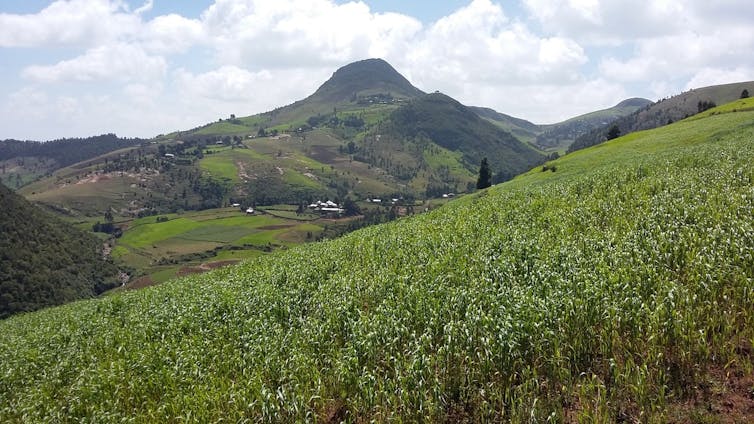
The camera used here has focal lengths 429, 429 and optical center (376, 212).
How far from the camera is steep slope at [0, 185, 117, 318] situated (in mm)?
116875

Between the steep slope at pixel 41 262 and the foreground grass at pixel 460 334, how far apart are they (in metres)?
123

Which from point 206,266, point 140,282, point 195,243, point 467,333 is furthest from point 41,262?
point 467,333

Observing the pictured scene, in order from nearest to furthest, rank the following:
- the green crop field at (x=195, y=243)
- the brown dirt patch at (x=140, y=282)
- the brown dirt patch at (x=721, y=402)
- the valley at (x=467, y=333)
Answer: the brown dirt patch at (x=721, y=402), the valley at (x=467, y=333), the brown dirt patch at (x=140, y=282), the green crop field at (x=195, y=243)

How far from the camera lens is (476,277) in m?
14.8

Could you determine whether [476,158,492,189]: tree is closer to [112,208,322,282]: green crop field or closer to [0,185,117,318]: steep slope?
[112,208,322,282]: green crop field

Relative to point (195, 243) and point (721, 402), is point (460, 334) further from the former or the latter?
point (195, 243)

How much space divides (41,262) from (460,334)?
161 m

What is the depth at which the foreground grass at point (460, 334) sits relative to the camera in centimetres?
914

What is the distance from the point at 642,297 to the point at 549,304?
2.36 m

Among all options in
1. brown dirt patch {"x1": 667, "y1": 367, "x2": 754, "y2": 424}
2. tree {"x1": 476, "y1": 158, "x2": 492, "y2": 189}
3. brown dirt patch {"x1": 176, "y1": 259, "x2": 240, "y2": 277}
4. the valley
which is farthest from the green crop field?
brown dirt patch {"x1": 667, "y1": 367, "x2": 754, "y2": 424}

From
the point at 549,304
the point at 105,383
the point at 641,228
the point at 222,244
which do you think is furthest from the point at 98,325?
the point at 222,244

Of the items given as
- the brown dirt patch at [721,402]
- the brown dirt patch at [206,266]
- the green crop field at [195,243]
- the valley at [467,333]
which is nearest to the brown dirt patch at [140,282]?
the green crop field at [195,243]

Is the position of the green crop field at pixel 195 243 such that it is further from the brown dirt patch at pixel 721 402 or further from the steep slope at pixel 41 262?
the brown dirt patch at pixel 721 402

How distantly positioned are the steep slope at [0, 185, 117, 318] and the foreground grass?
123 m
